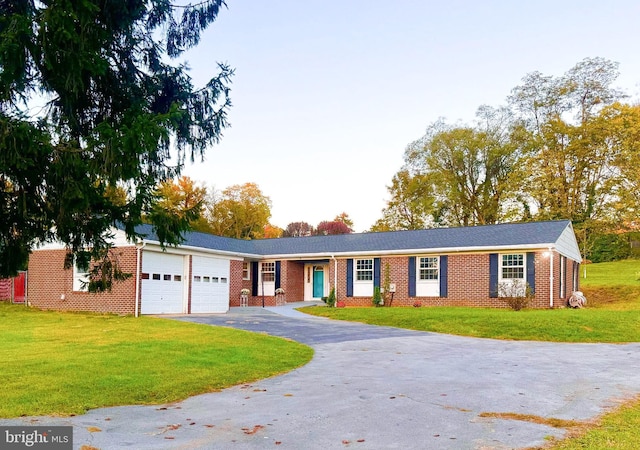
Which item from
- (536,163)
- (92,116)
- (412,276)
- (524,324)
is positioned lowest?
(524,324)

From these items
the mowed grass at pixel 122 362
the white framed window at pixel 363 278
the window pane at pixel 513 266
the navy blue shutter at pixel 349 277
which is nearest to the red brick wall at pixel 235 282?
the navy blue shutter at pixel 349 277

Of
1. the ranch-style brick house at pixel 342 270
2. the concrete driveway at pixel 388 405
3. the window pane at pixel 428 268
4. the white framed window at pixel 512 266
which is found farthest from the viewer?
the window pane at pixel 428 268

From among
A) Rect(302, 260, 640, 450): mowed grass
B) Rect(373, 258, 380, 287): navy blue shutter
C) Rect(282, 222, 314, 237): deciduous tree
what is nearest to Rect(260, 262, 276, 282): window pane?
Rect(302, 260, 640, 450): mowed grass

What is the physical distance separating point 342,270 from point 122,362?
59.9ft

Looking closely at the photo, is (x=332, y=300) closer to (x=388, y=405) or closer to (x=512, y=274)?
(x=512, y=274)

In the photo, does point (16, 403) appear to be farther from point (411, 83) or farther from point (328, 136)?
point (328, 136)

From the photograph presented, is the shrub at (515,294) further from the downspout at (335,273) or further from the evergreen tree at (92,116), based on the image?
the evergreen tree at (92,116)

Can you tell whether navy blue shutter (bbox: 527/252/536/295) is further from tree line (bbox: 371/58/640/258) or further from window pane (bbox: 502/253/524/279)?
tree line (bbox: 371/58/640/258)

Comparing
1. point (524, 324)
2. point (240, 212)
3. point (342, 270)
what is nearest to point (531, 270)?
point (524, 324)

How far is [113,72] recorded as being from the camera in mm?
7379

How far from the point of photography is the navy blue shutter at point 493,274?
22781 millimetres

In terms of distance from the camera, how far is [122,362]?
9.22 meters

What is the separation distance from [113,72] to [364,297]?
20124 mm

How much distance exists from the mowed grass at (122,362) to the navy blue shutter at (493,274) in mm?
12529
